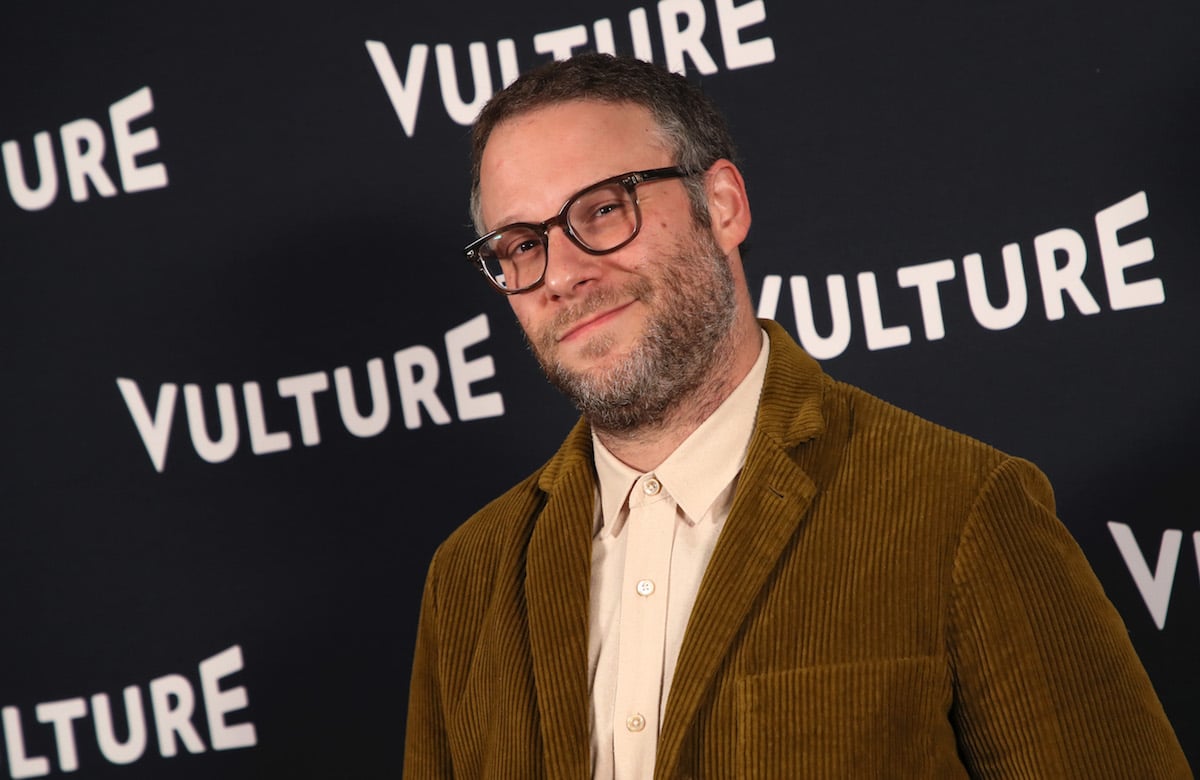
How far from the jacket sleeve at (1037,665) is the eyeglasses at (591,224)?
473mm

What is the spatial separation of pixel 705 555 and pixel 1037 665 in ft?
1.14

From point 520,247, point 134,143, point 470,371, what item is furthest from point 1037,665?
point 134,143

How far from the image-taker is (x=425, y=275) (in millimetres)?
2025

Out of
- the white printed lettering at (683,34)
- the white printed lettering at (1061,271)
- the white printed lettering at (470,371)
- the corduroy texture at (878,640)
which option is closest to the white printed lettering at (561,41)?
the white printed lettering at (683,34)

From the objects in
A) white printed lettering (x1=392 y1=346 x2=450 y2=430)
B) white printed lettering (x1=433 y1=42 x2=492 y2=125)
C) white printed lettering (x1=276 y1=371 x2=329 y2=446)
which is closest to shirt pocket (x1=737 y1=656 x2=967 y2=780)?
white printed lettering (x1=392 y1=346 x2=450 y2=430)

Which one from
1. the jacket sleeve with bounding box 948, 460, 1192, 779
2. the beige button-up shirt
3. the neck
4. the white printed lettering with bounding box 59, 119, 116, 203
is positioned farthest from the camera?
the white printed lettering with bounding box 59, 119, 116, 203

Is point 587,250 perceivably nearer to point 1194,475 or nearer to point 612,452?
point 612,452

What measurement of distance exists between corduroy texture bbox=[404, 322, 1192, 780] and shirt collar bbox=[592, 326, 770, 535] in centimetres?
5

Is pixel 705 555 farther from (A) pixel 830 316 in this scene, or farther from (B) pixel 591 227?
(A) pixel 830 316

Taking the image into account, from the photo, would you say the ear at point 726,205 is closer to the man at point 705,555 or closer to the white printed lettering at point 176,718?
the man at point 705,555

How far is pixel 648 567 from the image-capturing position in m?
1.32

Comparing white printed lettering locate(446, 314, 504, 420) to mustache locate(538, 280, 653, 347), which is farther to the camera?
white printed lettering locate(446, 314, 504, 420)

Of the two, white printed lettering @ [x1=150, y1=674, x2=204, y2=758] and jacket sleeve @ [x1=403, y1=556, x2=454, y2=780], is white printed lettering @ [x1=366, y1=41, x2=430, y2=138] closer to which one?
jacket sleeve @ [x1=403, y1=556, x2=454, y2=780]

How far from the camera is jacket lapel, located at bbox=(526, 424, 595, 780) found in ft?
4.17
